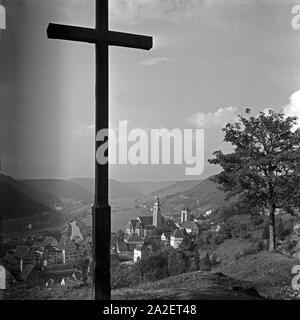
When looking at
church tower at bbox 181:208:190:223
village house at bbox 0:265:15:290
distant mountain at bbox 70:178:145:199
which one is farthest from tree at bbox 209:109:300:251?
village house at bbox 0:265:15:290

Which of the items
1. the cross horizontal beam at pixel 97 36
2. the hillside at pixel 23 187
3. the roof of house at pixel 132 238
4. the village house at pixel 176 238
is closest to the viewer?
the cross horizontal beam at pixel 97 36

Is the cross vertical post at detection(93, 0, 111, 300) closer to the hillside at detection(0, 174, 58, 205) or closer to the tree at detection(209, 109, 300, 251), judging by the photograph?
the hillside at detection(0, 174, 58, 205)

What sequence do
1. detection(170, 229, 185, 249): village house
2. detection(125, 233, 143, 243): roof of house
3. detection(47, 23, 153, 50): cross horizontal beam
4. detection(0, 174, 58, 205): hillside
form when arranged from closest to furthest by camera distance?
detection(47, 23, 153, 50): cross horizontal beam → detection(0, 174, 58, 205): hillside → detection(125, 233, 143, 243): roof of house → detection(170, 229, 185, 249): village house

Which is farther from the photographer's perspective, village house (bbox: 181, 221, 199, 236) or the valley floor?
village house (bbox: 181, 221, 199, 236)

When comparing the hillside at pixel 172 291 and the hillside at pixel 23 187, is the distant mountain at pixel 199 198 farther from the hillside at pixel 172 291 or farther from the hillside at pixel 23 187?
the hillside at pixel 23 187

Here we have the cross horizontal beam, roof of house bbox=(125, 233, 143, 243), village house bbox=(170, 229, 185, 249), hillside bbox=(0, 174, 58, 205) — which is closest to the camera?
the cross horizontal beam

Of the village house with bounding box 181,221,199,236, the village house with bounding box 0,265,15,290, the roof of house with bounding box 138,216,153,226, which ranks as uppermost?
the roof of house with bounding box 138,216,153,226

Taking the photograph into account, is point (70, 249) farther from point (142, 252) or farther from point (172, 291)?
point (172, 291)

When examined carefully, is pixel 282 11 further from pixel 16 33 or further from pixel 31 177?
pixel 31 177

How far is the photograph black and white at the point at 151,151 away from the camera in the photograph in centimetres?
234

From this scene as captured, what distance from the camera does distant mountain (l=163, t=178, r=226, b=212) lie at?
254 cm

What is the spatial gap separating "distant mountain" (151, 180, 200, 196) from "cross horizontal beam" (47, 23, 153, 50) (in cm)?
71

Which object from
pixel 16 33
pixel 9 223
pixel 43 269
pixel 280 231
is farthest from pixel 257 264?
pixel 16 33

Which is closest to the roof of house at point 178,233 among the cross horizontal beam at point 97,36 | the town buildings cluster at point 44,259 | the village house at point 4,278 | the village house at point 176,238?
the village house at point 176,238
